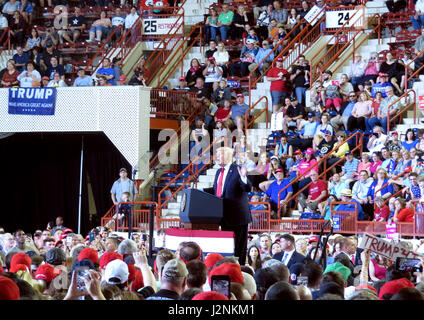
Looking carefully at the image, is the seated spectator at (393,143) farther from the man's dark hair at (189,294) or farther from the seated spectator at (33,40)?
the man's dark hair at (189,294)

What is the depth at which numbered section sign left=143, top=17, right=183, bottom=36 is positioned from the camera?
23.9 m

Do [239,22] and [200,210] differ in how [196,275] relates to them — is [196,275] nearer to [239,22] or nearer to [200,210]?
[200,210]

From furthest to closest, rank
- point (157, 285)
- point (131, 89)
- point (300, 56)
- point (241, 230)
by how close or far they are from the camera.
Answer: point (300, 56)
point (131, 89)
point (241, 230)
point (157, 285)

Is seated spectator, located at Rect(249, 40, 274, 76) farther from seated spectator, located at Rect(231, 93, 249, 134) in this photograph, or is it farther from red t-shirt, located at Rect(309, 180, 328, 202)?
red t-shirt, located at Rect(309, 180, 328, 202)

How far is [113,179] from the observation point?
21.6 m

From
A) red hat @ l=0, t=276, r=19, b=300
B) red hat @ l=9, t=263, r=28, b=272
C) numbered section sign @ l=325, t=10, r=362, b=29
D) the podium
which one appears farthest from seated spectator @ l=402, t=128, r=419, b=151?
red hat @ l=0, t=276, r=19, b=300

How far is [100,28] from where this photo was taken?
24359 millimetres

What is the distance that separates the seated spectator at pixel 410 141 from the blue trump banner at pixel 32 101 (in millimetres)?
7840

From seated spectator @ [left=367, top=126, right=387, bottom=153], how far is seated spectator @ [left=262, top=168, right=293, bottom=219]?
177 centimetres

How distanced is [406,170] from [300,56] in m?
5.93

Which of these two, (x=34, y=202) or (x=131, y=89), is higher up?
(x=131, y=89)
